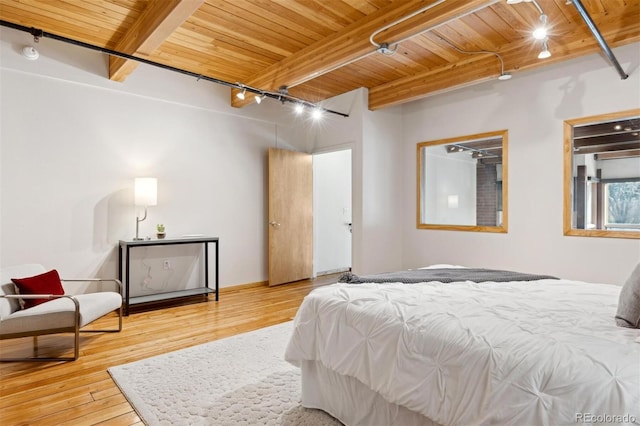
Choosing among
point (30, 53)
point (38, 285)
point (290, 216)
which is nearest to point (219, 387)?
point (38, 285)

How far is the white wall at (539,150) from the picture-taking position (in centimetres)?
360

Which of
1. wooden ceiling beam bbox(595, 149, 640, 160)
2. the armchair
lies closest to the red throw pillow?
the armchair

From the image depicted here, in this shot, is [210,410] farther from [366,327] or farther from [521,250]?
[521,250]

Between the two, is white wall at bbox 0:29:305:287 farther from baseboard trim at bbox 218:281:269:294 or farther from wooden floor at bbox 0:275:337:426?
wooden floor at bbox 0:275:337:426

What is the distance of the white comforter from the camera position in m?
1.13

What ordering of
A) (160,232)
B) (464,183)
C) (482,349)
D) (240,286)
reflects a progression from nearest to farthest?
1. (482,349)
2. (160,232)
3. (464,183)
4. (240,286)

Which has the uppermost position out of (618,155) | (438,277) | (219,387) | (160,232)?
(618,155)

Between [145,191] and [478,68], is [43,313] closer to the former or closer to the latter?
[145,191]

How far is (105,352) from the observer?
2973mm

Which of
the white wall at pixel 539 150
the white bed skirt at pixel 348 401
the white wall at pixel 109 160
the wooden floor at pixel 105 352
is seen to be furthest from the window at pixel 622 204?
the white wall at pixel 109 160

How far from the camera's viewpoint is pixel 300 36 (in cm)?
362

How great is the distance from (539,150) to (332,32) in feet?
8.79

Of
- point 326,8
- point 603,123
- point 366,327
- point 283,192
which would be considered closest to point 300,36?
point 326,8

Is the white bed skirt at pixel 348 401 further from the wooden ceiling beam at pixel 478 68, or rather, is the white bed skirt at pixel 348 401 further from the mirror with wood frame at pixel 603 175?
the wooden ceiling beam at pixel 478 68
